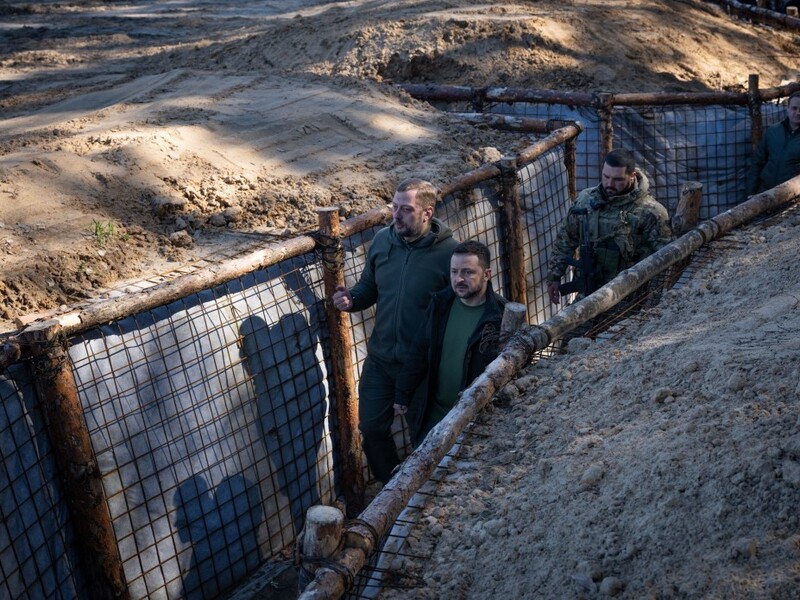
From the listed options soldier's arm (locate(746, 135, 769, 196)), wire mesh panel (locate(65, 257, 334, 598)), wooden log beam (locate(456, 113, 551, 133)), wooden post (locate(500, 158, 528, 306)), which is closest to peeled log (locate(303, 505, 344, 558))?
wire mesh panel (locate(65, 257, 334, 598))

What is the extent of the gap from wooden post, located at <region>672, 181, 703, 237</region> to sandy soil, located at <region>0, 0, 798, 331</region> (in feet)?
5.44

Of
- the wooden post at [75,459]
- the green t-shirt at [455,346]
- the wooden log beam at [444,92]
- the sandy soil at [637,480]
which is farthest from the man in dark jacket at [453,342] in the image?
the wooden log beam at [444,92]

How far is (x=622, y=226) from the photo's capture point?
619 cm

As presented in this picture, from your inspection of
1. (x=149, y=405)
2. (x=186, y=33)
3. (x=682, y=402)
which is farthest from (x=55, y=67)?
(x=682, y=402)

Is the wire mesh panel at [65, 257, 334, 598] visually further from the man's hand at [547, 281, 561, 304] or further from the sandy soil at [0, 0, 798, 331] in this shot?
the man's hand at [547, 281, 561, 304]

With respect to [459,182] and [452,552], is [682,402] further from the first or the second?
[459,182]

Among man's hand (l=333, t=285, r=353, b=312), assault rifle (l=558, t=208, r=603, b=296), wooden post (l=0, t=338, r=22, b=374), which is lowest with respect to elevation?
assault rifle (l=558, t=208, r=603, b=296)

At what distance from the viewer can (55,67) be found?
11.9 m

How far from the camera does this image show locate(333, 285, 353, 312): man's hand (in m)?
5.11

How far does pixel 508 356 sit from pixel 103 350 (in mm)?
1866

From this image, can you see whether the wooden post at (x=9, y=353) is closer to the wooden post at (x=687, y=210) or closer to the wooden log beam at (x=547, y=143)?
the wooden log beam at (x=547, y=143)

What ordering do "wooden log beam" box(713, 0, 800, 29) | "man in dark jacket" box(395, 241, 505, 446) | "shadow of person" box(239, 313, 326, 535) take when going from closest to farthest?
"man in dark jacket" box(395, 241, 505, 446)
"shadow of person" box(239, 313, 326, 535)
"wooden log beam" box(713, 0, 800, 29)

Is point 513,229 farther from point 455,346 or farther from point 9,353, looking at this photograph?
point 9,353

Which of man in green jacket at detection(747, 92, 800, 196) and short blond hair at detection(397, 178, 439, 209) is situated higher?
short blond hair at detection(397, 178, 439, 209)
